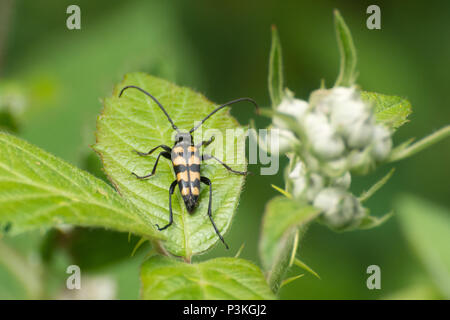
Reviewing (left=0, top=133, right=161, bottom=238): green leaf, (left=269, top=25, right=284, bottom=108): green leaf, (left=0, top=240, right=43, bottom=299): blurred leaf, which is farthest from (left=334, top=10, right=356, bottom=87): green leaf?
(left=0, top=240, right=43, bottom=299): blurred leaf

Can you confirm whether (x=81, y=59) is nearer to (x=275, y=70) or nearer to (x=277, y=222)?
(x=275, y=70)

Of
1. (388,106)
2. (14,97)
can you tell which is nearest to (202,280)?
(388,106)

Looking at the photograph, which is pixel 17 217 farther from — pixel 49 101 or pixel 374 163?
pixel 49 101

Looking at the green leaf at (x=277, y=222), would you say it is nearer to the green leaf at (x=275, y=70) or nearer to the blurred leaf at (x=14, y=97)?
the green leaf at (x=275, y=70)

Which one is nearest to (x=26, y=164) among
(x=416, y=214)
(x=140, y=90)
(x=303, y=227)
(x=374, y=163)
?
(x=140, y=90)

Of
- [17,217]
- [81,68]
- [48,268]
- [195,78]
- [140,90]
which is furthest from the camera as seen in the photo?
[195,78]
